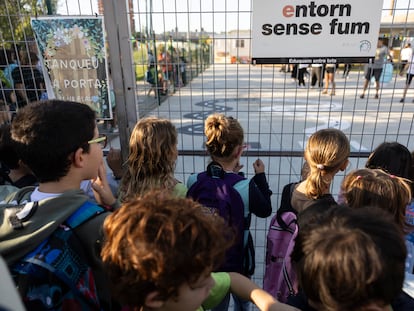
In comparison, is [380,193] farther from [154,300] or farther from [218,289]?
[154,300]

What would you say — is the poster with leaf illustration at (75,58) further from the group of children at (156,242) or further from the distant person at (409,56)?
the distant person at (409,56)

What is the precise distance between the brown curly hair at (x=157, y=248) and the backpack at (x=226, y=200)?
34.3 inches

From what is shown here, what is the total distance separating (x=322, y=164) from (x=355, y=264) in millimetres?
1059

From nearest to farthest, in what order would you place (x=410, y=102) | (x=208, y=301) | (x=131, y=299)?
(x=131, y=299) → (x=208, y=301) → (x=410, y=102)

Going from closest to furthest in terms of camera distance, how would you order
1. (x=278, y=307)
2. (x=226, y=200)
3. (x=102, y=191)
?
(x=278, y=307)
(x=102, y=191)
(x=226, y=200)

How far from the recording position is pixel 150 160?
203 cm

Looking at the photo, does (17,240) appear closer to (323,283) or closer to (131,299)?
(131,299)

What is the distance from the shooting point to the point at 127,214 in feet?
3.50

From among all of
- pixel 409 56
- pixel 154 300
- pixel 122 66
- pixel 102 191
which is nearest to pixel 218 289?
pixel 154 300

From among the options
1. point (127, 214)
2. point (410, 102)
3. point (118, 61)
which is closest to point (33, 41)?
point (118, 61)

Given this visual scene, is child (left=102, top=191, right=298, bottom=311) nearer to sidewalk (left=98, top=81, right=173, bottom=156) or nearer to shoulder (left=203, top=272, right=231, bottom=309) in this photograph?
shoulder (left=203, top=272, right=231, bottom=309)

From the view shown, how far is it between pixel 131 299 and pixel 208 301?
0.39 metres

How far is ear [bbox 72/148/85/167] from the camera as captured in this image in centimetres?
143

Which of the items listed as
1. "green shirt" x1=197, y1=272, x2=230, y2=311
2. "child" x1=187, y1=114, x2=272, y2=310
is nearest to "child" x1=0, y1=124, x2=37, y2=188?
"child" x1=187, y1=114, x2=272, y2=310
